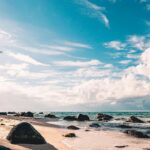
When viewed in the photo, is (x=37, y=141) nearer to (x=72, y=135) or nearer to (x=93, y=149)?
(x=93, y=149)

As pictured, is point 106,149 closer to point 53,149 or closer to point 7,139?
point 53,149

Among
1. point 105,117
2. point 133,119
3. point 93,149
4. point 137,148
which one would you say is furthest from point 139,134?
point 105,117

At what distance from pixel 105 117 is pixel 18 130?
215 feet

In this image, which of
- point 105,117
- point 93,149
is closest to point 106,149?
point 93,149

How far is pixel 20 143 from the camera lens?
20.5 meters

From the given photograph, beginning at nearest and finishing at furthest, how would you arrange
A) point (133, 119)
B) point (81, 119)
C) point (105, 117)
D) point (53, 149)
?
point (53, 149)
point (133, 119)
point (81, 119)
point (105, 117)

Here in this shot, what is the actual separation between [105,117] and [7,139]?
6532 centimetres

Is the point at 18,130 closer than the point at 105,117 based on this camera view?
Yes

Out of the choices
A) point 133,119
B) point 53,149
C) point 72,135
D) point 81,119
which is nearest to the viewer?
point 53,149

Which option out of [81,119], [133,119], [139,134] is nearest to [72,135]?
[139,134]

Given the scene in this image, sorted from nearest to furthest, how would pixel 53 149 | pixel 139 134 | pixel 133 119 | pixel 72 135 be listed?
pixel 53 149, pixel 72 135, pixel 139 134, pixel 133 119

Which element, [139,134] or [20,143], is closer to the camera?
[20,143]

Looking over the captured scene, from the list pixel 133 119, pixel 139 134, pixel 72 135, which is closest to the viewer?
pixel 72 135

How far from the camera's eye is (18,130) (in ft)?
68.6
